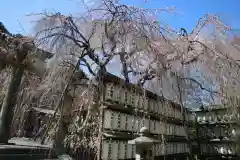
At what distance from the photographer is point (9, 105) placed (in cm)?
691

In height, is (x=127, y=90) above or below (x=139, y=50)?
below

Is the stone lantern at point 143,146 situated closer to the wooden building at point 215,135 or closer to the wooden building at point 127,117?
the wooden building at point 127,117

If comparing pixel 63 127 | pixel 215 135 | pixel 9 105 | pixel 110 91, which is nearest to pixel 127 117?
pixel 110 91

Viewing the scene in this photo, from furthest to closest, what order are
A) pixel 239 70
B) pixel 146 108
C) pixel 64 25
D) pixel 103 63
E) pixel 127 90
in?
pixel 146 108
pixel 127 90
pixel 103 63
pixel 239 70
pixel 64 25

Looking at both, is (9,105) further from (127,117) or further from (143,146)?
(143,146)

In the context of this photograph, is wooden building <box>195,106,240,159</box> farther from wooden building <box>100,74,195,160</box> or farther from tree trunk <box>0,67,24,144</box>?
tree trunk <box>0,67,24,144</box>

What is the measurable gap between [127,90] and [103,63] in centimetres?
126

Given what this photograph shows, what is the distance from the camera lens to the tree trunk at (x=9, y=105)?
6.65 meters

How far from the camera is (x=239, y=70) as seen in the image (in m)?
5.03

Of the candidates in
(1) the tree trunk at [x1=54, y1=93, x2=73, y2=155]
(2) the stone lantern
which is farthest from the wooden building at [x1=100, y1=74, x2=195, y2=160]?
(1) the tree trunk at [x1=54, y1=93, x2=73, y2=155]

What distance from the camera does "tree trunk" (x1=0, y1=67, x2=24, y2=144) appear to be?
21.8 ft

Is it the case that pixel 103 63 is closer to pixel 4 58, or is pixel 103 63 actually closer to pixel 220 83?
pixel 220 83

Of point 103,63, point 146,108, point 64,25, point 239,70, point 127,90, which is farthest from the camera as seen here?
point 146,108

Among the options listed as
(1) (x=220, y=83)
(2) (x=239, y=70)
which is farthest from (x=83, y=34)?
(2) (x=239, y=70)
